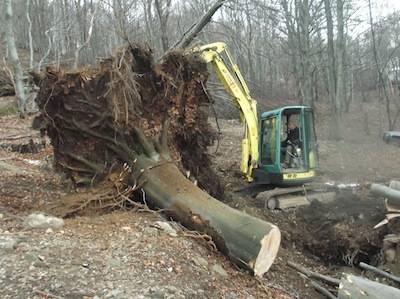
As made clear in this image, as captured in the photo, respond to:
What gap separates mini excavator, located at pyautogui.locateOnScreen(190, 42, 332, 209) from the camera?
Result: 33.3 feet

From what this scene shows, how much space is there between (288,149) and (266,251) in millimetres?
5404

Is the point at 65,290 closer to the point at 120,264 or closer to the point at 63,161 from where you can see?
the point at 120,264

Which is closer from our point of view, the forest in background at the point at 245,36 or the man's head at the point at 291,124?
the man's head at the point at 291,124

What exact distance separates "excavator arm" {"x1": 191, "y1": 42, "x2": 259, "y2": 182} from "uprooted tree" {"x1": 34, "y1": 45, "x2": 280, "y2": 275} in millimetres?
1636

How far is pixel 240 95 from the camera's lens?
1012 centimetres

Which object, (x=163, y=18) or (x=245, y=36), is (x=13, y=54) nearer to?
(x=163, y=18)

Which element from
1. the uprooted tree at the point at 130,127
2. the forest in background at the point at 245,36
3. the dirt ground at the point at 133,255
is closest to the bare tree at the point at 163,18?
the forest in background at the point at 245,36

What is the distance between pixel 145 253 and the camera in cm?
540

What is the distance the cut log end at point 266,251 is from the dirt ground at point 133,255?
16 cm

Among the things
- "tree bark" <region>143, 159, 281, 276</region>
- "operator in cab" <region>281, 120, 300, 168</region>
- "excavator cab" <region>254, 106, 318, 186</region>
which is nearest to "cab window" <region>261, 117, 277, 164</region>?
"excavator cab" <region>254, 106, 318, 186</region>

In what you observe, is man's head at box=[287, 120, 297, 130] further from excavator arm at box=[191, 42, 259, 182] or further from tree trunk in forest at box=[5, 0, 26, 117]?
tree trunk in forest at box=[5, 0, 26, 117]

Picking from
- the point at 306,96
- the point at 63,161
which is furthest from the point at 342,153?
the point at 63,161

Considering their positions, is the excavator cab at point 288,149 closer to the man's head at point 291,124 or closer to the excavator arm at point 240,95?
the man's head at point 291,124

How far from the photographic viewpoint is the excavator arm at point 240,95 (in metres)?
9.84
